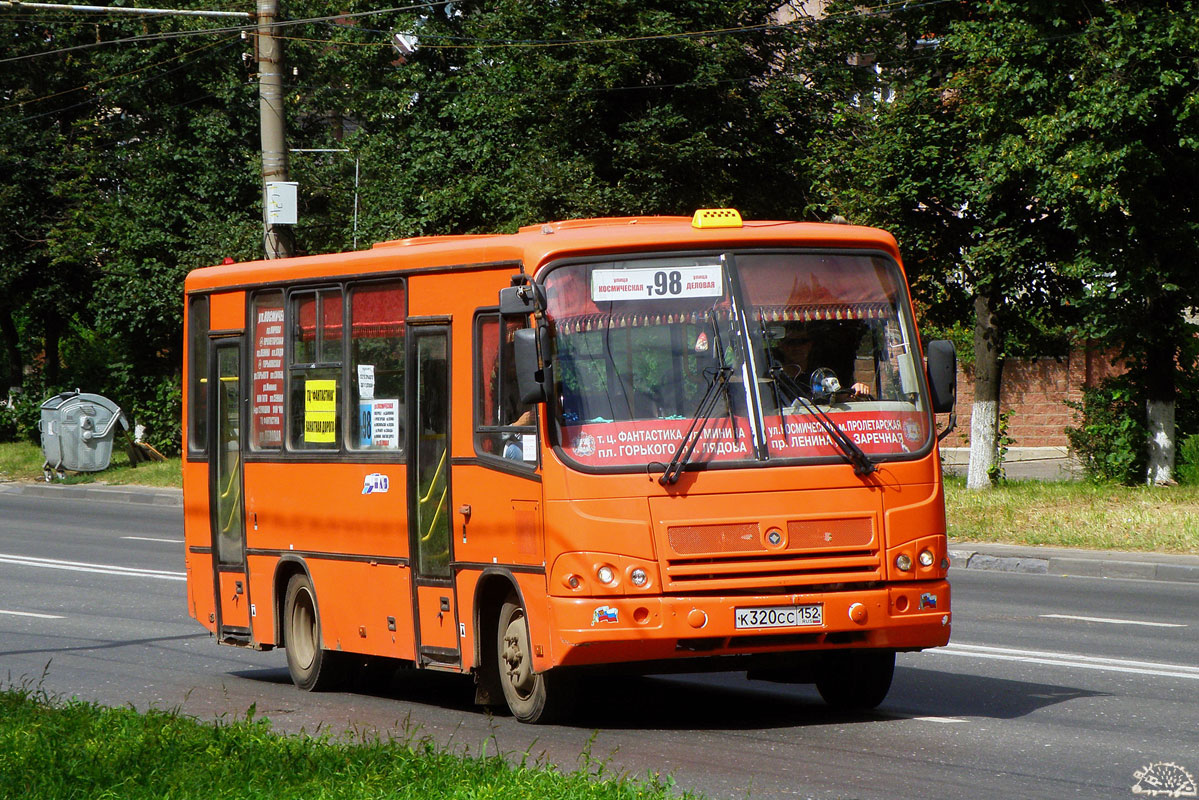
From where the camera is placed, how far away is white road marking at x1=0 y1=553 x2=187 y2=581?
18078 millimetres

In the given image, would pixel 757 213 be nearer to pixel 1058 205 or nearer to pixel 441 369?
pixel 1058 205

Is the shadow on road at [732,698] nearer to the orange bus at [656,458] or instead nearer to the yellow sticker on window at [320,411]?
the orange bus at [656,458]

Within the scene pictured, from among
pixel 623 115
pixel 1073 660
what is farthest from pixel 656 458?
pixel 623 115

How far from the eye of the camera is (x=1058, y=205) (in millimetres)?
22594

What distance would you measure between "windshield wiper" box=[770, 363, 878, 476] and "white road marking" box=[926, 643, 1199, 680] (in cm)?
305

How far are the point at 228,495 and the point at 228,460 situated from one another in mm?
248

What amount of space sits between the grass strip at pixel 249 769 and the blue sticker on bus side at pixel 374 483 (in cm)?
225

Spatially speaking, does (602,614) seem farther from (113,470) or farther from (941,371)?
(113,470)

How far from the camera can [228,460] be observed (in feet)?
39.7

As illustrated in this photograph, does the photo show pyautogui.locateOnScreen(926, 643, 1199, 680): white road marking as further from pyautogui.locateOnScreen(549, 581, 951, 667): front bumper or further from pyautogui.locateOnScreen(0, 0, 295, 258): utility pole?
pyautogui.locateOnScreen(0, 0, 295, 258): utility pole

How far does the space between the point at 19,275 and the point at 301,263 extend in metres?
30.4

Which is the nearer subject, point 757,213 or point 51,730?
point 51,730

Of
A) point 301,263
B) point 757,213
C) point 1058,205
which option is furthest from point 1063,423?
point 301,263

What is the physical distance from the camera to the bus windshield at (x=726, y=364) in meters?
8.55
